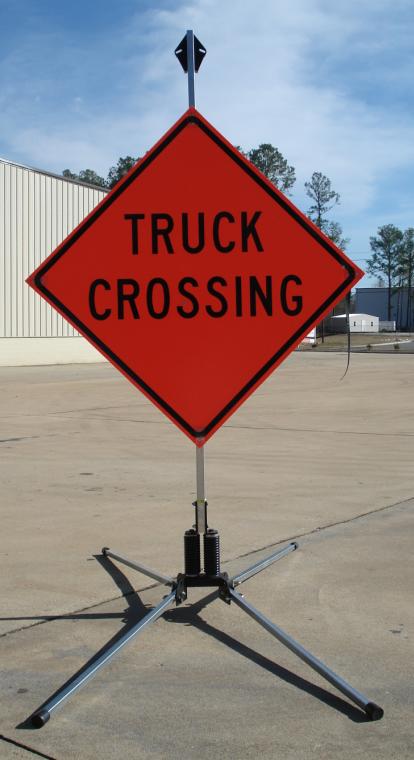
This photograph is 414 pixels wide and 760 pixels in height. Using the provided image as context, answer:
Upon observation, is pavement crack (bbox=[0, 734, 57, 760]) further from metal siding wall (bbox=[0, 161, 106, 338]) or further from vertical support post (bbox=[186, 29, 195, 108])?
metal siding wall (bbox=[0, 161, 106, 338])

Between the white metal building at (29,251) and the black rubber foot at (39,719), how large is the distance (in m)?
32.9

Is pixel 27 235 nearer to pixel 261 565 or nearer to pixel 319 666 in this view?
pixel 261 565

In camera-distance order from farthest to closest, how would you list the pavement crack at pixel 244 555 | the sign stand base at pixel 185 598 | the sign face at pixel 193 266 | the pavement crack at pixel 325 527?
1. the pavement crack at pixel 325 527
2. the pavement crack at pixel 244 555
3. the sign face at pixel 193 266
4. the sign stand base at pixel 185 598

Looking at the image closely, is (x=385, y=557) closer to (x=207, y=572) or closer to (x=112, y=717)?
(x=207, y=572)

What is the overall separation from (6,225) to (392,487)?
29.6 metres

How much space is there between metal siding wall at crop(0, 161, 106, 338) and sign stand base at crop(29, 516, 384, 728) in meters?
31.4

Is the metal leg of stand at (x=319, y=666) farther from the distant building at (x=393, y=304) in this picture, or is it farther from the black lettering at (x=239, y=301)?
the distant building at (x=393, y=304)

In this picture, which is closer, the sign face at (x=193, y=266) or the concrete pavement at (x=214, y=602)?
the concrete pavement at (x=214, y=602)

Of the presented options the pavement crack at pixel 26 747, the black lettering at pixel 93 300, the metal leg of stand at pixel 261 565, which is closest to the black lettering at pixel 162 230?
the black lettering at pixel 93 300

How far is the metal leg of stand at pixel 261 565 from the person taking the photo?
464 centimetres

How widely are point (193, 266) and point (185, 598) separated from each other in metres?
1.61

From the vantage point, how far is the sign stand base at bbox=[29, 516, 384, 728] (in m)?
3.38

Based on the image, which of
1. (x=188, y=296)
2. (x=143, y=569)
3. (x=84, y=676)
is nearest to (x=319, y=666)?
(x=84, y=676)

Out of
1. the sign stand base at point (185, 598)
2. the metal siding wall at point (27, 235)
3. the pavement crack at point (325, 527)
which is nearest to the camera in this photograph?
the sign stand base at point (185, 598)
